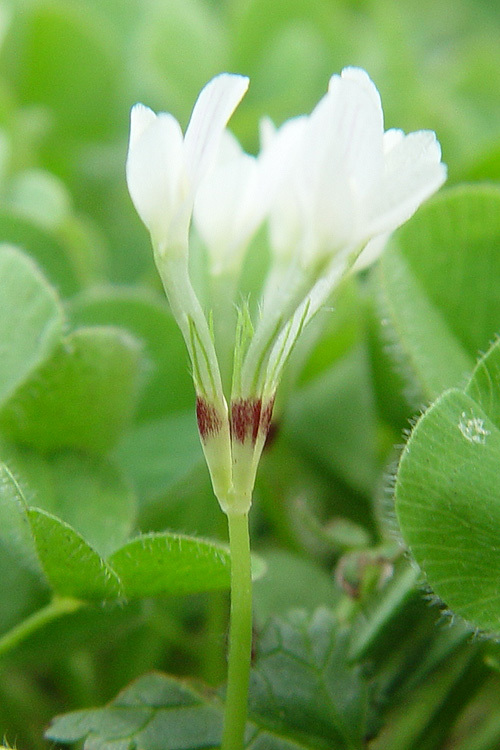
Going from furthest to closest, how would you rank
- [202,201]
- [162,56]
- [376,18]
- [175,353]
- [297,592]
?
[376,18] → [162,56] → [175,353] → [297,592] → [202,201]

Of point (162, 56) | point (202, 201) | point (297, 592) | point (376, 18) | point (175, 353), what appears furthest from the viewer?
point (376, 18)

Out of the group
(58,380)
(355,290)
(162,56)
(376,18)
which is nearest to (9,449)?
(58,380)

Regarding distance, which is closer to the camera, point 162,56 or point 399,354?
point 399,354

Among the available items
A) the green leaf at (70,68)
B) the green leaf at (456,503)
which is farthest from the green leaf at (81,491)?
the green leaf at (70,68)

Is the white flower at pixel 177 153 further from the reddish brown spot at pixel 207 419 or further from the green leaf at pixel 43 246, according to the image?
the green leaf at pixel 43 246

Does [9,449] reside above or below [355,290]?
below

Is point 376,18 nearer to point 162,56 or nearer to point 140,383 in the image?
point 162,56

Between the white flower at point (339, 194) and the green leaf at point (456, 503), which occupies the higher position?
the white flower at point (339, 194)

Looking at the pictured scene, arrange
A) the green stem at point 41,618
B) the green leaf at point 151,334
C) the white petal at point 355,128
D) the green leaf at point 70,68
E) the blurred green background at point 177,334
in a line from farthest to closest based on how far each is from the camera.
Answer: the green leaf at point 70,68 → the green leaf at point 151,334 → the blurred green background at point 177,334 → the green stem at point 41,618 → the white petal at point 355,128
